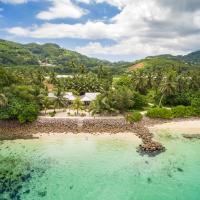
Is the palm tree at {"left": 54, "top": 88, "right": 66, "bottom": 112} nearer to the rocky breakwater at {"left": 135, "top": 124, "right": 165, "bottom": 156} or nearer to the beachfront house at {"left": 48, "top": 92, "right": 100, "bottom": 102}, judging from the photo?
the beachfront house at {"left": 48, "top": 92, "right": 100, "bottom": 102}

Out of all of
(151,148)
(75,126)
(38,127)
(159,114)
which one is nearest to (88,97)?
(75,126)

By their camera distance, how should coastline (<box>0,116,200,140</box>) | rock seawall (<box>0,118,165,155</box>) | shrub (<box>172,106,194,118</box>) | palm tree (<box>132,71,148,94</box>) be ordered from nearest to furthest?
rock seawall (<box>0,118,165,155</box>), coastline (<box>0,116,200,140</box>), shrub (<box>172,106,194,118</box>), palm tree (<box>132,71,148,94</box>)

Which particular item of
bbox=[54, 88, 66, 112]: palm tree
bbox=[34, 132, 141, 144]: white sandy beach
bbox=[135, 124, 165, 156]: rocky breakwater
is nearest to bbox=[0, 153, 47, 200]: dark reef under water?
bbox=[34, 132, 141, 144]: white sandy beach

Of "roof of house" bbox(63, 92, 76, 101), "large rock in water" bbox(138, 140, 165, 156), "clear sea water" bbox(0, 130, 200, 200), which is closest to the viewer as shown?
"clear sea water" bbox(0, 130, 200, 200)

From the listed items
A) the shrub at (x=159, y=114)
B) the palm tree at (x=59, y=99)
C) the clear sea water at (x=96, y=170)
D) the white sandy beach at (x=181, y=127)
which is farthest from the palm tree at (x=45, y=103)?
the white sandy beach at (x=181, y=127)

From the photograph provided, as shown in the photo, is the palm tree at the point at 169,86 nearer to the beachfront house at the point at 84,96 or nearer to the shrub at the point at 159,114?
the shrub at the point at 159,114

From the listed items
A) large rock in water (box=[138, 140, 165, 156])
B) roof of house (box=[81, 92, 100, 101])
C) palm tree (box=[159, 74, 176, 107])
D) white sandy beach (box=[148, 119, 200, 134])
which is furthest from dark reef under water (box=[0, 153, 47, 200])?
palm tree (box=[159, 74, 176, 107])

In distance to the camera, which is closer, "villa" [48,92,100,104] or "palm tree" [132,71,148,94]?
"villa" [48,92,100,104]

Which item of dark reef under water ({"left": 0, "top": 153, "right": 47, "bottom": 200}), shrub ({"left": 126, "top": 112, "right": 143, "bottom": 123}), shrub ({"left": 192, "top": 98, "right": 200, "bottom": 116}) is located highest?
shrub ({"left": 192, "top": 98, "right": 200, "bottom": 116})

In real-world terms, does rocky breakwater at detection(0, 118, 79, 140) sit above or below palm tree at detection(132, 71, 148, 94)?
below
